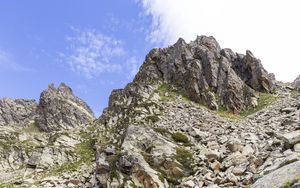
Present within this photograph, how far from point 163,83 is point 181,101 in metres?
13.1

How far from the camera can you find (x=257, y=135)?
41.1 m

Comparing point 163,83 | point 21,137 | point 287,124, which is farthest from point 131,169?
point 21,137

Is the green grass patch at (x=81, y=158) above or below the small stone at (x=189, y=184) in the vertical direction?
above

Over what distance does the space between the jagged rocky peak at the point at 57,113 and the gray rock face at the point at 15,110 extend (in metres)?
28.6

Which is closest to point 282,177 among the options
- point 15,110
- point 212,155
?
point 212,155

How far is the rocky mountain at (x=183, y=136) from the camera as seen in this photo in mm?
31725

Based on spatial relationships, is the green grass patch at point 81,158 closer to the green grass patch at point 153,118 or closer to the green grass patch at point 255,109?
the green grass patch at point 153,118

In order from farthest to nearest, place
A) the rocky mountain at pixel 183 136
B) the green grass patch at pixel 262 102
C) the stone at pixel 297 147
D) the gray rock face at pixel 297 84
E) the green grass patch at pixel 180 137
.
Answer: the gray rock face at pixel 297 84 → the green grass patch at pixel 262 102 → the green grass patch at pixel 180 137 → the rocky mountain at pixel 183 136 → the stone at pixel 297 147

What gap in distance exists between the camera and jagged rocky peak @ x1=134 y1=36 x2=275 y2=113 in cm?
7112

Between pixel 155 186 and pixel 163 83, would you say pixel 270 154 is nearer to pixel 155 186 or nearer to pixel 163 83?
pixel 155 186

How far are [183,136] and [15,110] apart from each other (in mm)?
133803

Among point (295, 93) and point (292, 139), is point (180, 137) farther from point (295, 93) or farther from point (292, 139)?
point (295, 93)

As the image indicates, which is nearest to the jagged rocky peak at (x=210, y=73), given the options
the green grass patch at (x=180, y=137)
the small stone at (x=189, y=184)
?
the green grass patch at (x=180, y=137)

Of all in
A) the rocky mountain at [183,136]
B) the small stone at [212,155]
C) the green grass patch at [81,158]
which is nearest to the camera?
the rocky mountain at [183,136]
